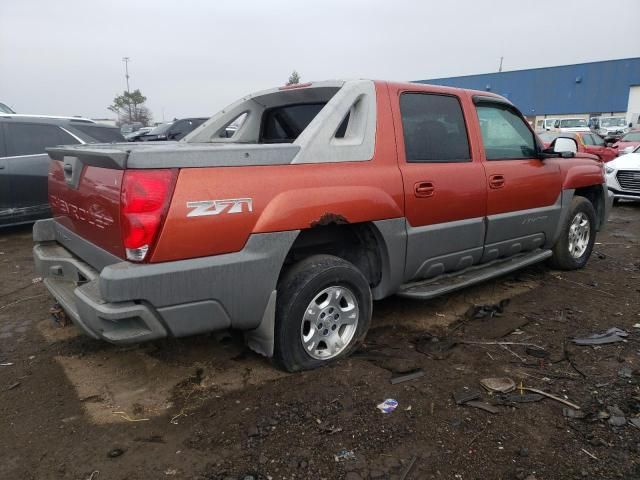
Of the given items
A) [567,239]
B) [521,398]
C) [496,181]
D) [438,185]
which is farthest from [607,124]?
[521,398]

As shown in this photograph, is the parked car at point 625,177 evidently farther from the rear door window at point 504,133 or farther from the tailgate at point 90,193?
the tailgate at point 90,193

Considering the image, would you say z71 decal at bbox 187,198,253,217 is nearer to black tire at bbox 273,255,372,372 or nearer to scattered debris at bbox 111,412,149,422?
black tire at bbox 273,255,372,372

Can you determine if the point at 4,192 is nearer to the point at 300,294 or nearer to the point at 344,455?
the point at 300,294

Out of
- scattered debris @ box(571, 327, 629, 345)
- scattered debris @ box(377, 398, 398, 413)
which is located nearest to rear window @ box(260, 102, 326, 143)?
scattered debris @ box(377, 398, 398, 413)

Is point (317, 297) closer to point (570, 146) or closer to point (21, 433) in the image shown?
point (21, 433)

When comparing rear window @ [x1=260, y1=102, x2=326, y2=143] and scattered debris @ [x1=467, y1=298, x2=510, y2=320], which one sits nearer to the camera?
rear window @ [x1=260, y1=102, x2=326, y2=143]

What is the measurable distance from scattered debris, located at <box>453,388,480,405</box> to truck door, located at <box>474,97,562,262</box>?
1597 mm

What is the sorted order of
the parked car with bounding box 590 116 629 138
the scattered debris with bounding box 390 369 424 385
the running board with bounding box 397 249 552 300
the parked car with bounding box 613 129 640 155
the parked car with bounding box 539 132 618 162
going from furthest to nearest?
1. the parked car with bounding box 590 116 629 138
2. the parked car with bounding box 613 129 640 155
3. the parked car with bounding box 539 132 618 162
4. the running board with bounding box 397 249 552 300
5. the scattered debris with bounding box 390 369 424 385

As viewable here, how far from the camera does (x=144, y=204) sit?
245 cm

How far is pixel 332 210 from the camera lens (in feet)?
10.1

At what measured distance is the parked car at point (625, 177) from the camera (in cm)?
1031

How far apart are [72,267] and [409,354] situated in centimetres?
235

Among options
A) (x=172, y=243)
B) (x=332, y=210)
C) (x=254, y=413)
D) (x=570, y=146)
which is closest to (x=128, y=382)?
(x=254, y=413)

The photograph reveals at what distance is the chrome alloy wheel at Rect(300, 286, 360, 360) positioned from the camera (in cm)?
317
